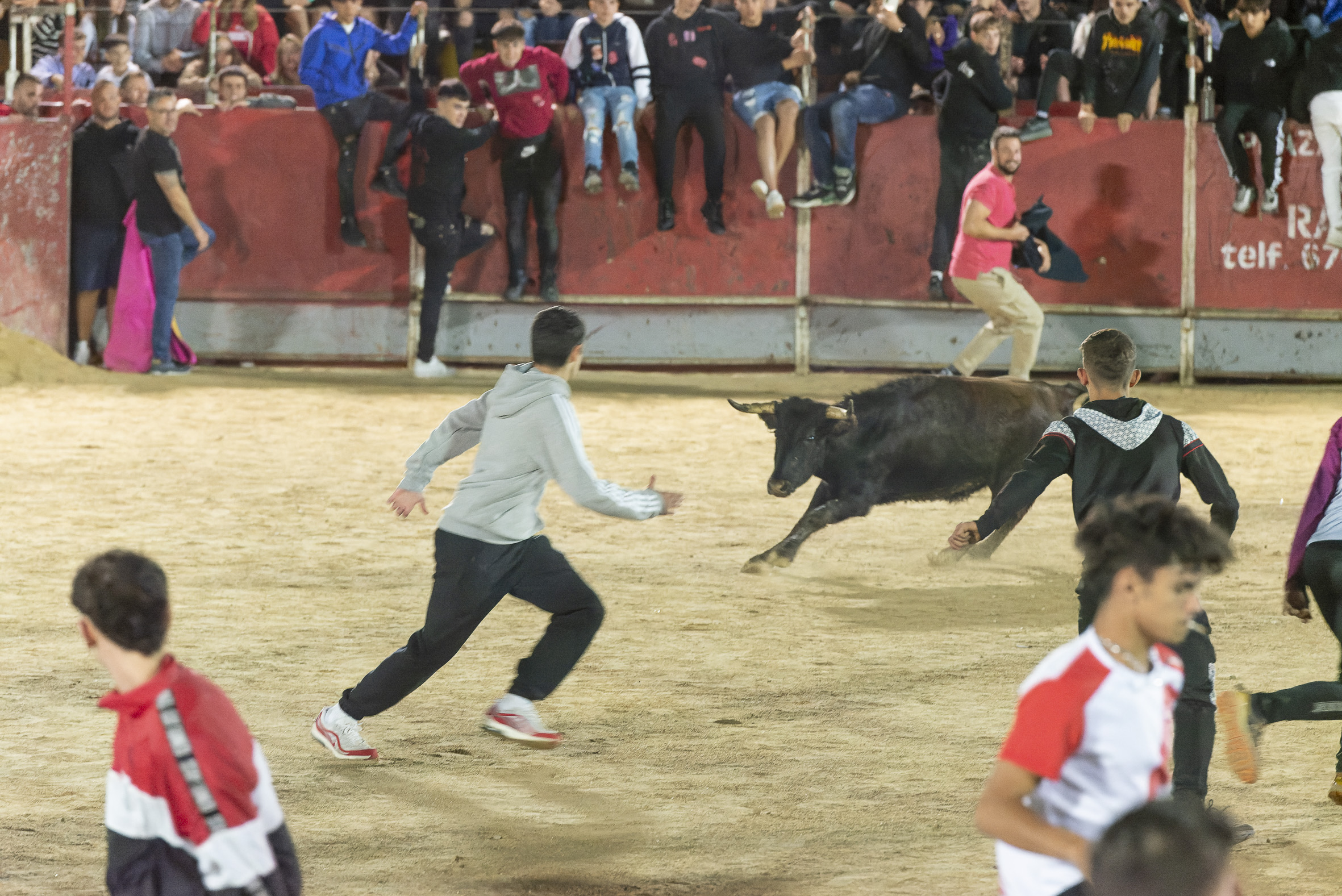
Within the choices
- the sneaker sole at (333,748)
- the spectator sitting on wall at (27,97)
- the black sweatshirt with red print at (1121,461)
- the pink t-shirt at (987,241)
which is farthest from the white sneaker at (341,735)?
the spectator sitting on wall at (27,97)

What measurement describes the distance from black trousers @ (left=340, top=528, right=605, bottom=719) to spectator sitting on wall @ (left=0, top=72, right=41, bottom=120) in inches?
509

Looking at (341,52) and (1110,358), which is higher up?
(341,52)

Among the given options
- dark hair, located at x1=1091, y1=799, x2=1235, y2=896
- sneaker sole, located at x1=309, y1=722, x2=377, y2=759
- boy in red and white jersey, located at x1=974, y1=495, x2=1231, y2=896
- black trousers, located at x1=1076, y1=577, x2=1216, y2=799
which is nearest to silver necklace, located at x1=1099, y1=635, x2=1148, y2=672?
boy in red and white jersey, located at x1=974, y1=495, x2=1231, y2=896

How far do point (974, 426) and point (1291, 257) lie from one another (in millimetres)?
8905

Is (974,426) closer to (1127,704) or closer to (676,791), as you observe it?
(676,791)

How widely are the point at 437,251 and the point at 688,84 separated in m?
2.97

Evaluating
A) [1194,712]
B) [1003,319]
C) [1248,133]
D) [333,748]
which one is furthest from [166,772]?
[1248,133]

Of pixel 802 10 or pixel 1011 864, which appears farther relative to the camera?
pixel 802 10

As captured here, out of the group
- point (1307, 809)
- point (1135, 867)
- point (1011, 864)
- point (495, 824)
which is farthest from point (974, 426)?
point (1135, 867)

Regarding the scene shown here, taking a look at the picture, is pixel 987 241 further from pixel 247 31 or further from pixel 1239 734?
pixel 1239 734

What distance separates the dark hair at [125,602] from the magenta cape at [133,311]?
47.1 feet

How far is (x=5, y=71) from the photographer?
18.5m

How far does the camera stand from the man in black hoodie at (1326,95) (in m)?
15.8

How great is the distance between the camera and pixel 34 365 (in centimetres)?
1670
